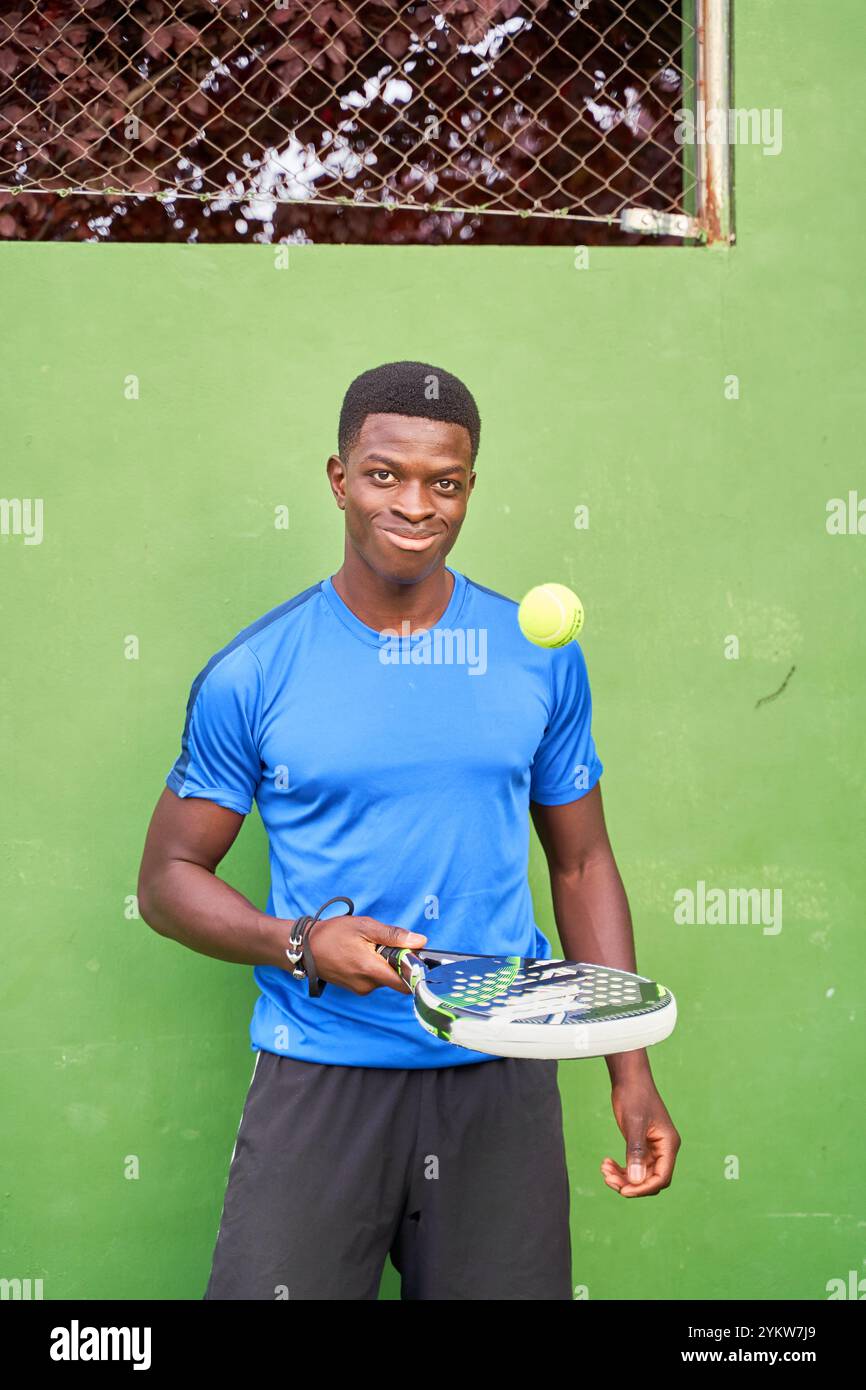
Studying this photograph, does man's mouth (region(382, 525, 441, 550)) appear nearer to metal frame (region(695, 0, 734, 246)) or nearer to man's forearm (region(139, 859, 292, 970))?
man's forearm (region(139, 859, 292, 970))

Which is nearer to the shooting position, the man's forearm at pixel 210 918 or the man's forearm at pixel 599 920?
the man's forearm at pixel 210 918

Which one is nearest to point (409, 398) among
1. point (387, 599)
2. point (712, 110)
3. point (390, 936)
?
point (387, 599)

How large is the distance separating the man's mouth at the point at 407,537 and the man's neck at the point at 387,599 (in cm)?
10

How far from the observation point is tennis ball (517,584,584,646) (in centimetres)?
221

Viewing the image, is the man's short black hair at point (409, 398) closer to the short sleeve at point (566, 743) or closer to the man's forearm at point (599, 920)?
the short sleeve at point (566, 743)

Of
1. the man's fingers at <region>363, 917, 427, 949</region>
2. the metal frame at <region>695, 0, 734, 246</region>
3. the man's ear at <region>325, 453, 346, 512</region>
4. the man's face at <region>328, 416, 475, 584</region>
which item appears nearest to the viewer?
the man's fingers at <region>363, 917, 427, 949</region>

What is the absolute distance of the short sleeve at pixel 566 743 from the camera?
2355 mm

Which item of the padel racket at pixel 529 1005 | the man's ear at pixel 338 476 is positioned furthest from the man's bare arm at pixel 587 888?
the man's ear at pixel 338 476

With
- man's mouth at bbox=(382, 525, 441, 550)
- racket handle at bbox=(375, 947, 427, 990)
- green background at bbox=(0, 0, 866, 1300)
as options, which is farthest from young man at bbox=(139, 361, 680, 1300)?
green background at bbox=(0, 0, 866, 1300)

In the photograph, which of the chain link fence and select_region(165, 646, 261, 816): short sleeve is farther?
the chain link fence

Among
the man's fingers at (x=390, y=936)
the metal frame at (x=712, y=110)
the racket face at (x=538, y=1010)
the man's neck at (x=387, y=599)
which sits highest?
the metal frame at (x=712, y=110)

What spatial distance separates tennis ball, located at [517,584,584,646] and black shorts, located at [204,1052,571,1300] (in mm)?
766

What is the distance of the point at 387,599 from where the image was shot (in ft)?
7.61
